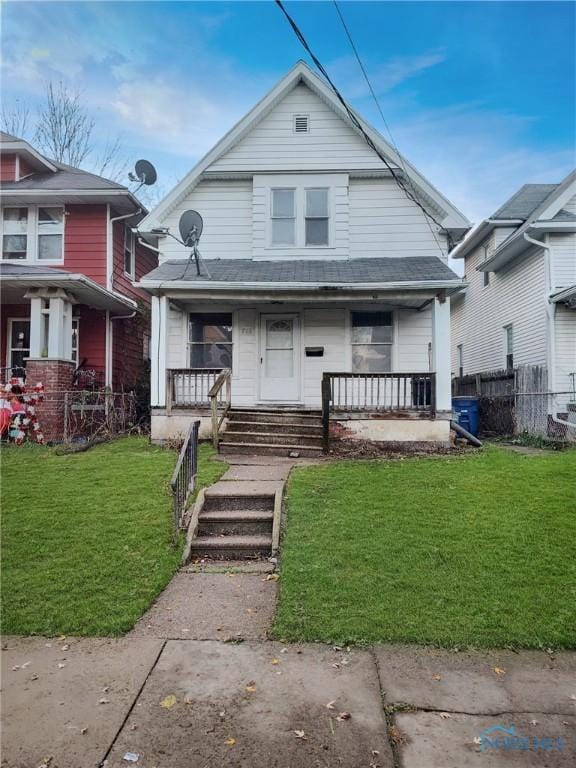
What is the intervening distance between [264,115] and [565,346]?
934 centimetres

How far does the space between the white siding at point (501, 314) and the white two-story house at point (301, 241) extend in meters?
3.49

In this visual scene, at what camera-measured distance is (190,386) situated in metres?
11.6

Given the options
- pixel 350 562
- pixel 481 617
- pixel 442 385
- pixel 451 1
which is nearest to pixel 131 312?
pixel 442 385

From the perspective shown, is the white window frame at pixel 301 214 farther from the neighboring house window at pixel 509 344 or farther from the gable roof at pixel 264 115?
the neighboring house window at pixel 509 344

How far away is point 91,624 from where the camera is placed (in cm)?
387

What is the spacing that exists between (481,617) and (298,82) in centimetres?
1237

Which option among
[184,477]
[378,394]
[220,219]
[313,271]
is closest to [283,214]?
[220,219]

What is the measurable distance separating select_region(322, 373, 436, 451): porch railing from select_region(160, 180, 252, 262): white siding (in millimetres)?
4172

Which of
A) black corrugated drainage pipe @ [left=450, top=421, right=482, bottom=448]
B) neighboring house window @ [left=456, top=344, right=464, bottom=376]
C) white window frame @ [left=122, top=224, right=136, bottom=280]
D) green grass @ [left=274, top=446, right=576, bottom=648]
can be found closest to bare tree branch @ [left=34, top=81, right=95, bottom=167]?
white window frame @ [left=122, top=224, right=136, bottom=280]

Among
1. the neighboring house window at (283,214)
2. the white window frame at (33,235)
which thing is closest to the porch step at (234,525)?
the neighboring house window at (283,214)

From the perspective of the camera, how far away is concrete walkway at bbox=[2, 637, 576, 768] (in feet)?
8.44

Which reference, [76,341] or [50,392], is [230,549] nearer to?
[50,392]

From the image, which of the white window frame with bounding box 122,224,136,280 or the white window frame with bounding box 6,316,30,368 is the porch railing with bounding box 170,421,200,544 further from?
the white window frame with bounding box 122,224,136,280

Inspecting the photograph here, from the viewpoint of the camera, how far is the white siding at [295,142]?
12.4 m
